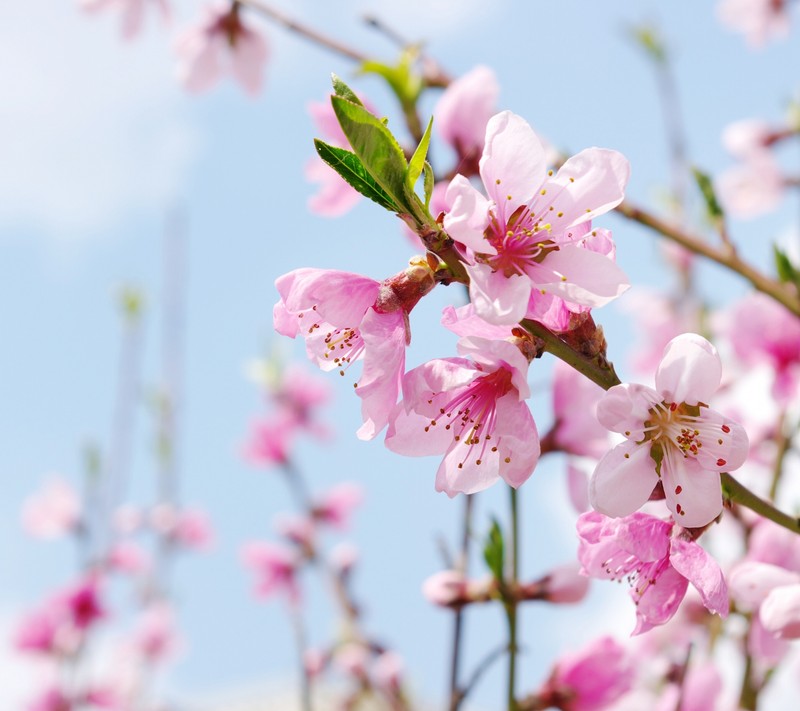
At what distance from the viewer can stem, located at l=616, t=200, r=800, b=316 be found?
162 cm

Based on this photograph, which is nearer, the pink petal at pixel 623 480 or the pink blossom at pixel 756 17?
the pink petal at pixel 623 480

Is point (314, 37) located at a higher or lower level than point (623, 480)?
higher

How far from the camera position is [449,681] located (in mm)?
1518

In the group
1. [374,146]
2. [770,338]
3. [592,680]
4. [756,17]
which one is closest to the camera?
[374,146]

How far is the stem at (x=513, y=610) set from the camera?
1308 millimetres

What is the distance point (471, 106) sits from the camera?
1.69 m

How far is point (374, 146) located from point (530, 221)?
0.23m

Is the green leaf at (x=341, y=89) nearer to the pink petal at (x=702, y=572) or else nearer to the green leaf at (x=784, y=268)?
the pink petal at (x=702, y=572)

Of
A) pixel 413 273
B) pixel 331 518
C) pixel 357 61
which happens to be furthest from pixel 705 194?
pixel 331 518

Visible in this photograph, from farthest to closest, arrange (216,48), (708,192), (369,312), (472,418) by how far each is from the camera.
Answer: (216,48)
(708,192)
(472,418)
(369,312)

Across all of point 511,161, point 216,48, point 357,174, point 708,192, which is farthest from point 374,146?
point 216,48

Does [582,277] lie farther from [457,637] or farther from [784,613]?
[457,637]

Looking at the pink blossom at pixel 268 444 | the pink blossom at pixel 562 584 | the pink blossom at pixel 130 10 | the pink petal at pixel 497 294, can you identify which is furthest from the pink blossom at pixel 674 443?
the pink blossom at pixel 268 444

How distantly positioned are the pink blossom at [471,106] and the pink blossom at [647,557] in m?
0.94
